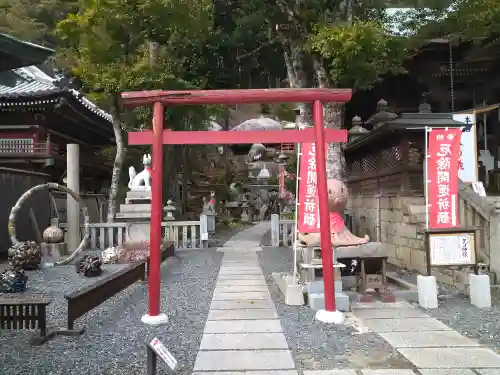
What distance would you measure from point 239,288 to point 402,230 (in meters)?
4.12

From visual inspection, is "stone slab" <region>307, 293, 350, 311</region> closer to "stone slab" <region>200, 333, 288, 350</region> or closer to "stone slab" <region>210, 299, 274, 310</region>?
"stone slab" <region>210, 299, 274, 310</region>

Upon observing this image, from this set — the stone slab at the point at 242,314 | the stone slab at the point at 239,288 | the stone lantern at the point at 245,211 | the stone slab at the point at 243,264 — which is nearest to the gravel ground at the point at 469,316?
the stone slab at the point at 242,314

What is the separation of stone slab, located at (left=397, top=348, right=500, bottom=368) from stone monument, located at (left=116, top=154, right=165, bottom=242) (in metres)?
10.6

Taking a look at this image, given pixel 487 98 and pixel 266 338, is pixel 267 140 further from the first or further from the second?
pixel 487 98

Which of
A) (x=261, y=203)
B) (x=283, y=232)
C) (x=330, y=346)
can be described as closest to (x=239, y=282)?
(x=330, y=346)

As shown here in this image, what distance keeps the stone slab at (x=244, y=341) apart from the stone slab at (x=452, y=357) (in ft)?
4.24

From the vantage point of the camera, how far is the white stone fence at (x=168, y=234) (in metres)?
14.0

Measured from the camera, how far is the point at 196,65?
19.0 m

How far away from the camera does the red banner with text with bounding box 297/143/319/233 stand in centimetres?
700

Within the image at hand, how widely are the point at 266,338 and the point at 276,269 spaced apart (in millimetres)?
5311

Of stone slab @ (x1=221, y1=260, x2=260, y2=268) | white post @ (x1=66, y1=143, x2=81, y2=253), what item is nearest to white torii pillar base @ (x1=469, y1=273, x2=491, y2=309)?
stone slab @ (x1=221, y1=260, x2=260, y2=268)

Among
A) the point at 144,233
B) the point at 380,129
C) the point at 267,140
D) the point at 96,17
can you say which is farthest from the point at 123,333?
the point at 96,17

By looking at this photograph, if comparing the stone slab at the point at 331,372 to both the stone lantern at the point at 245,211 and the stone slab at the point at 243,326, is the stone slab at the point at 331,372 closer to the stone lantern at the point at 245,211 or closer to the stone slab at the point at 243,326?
the stone slab at the point at 243,326

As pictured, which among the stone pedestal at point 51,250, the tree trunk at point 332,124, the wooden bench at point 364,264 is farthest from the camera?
the stone pedestal at point 51,250
